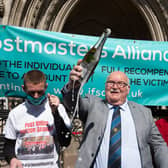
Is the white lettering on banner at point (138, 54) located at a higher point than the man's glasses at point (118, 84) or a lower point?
higher

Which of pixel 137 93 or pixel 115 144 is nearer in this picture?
pixel 115 144

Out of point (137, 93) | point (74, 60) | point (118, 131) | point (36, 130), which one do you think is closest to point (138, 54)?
point (137, 93)

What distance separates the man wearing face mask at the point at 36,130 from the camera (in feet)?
8.82

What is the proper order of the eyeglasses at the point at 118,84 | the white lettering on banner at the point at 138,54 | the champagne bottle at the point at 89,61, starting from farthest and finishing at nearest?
the white lettering on banner at the point at 138,54, the eyeglasses at the point at 118,84, the champagne bottle at the point at 89,61

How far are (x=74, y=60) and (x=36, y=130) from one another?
7.45 ft

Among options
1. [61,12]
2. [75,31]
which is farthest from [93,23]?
[61,12]

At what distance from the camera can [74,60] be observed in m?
4.87

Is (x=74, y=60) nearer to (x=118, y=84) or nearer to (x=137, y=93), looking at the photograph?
(x=137, y=93)

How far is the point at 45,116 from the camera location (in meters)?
2.78

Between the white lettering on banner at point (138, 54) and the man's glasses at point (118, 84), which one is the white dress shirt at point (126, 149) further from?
the white lettering on banner at point (138, 54)

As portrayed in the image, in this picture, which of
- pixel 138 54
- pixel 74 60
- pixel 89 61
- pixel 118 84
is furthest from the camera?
pixel 138 54

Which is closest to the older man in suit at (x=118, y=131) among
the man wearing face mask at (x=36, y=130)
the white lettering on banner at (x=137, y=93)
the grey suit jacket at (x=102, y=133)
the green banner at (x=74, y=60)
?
the grey suit jacket at (x=102, y=133)

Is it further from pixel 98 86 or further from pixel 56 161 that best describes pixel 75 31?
pixel 56 161

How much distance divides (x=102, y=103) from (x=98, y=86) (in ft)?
6.54
